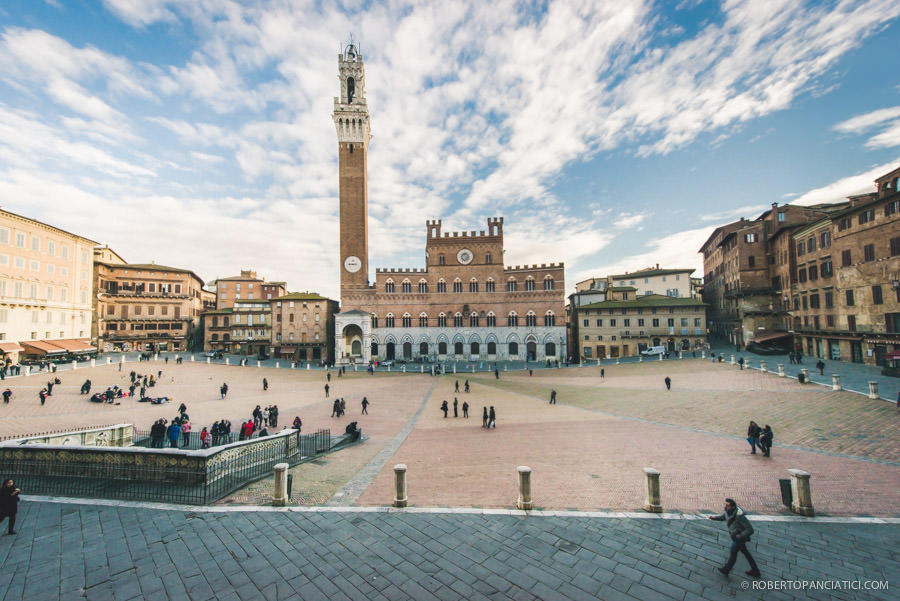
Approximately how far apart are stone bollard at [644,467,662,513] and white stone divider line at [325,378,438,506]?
6.95 m

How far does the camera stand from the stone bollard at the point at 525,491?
7889 millimetres

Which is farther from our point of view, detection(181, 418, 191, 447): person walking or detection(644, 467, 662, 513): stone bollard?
detection(181, 418, 191, 447): person walking

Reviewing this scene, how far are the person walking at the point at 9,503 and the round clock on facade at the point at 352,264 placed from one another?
46315 mm

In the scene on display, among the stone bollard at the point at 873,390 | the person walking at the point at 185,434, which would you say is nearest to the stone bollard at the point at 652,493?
the person walking at the point at 185,434

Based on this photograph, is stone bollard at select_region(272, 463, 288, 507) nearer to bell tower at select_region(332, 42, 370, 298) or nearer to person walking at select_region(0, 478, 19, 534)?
person walking at select_region(0, 478, 19, 534)

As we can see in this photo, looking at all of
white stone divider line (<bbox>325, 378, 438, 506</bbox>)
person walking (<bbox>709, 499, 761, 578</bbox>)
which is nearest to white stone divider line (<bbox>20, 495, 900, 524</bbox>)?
white stone divider line (<bbox>325, 378, 438, 506</bbox>)

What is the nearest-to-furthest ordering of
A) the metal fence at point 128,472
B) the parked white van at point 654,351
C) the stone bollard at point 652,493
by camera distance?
the stone bollard at point 652,493 → the metal fence at point 128,472 → the parked white van at point 654,351

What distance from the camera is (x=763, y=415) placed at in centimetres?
1627

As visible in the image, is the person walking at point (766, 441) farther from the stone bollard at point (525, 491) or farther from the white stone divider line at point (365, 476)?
the white stone divider line at point (365, 476)

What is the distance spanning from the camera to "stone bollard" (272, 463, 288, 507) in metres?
8.16

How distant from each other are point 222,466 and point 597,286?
62071 millimetres

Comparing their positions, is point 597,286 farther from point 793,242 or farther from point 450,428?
point 450,428

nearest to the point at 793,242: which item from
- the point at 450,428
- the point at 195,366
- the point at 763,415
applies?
the point at 763,415

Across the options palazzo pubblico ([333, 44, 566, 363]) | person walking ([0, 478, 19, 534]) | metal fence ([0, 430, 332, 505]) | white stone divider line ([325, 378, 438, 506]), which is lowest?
white stone divider line ([325, 378, 438, 506])
